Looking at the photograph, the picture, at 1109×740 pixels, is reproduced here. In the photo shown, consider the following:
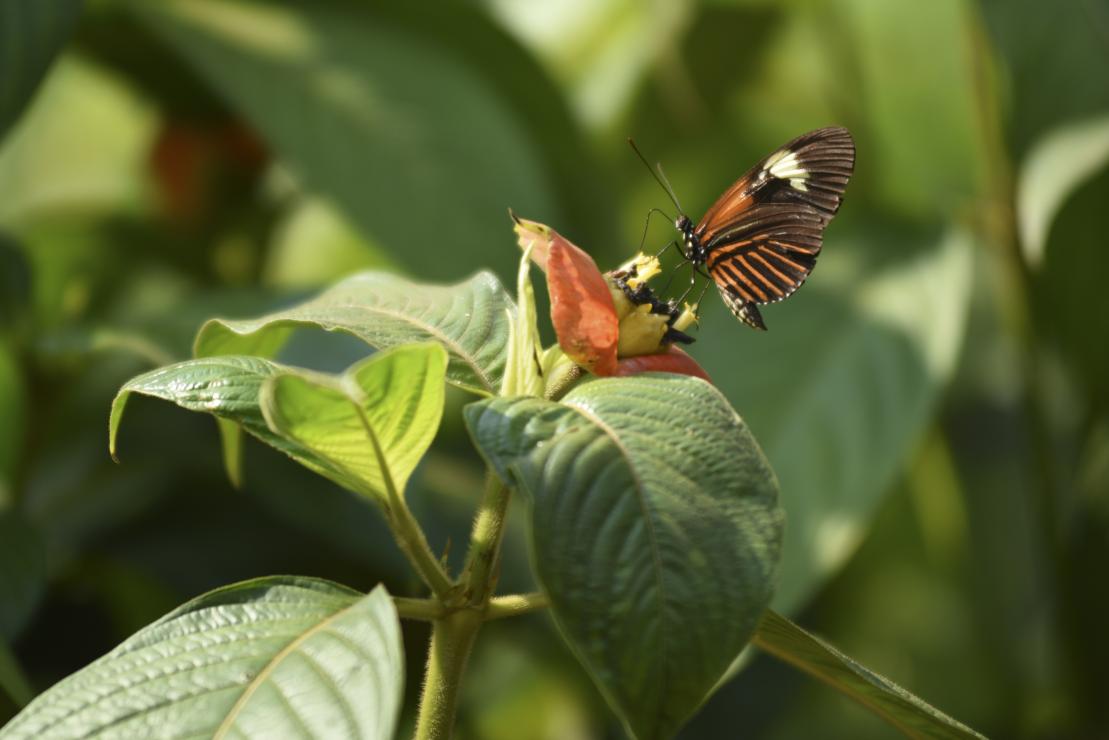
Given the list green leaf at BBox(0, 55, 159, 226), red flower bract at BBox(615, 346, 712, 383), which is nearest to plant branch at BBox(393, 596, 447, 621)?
red flower bract at BBox(615, 346, 712, 383)

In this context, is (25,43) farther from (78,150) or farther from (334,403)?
(78,150)

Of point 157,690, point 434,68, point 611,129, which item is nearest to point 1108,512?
point 611,129

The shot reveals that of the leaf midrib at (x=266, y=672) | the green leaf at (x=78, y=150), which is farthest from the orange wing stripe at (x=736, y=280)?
the green leaf at (x=78, y=150)

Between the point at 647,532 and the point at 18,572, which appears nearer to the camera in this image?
the point at 647,532

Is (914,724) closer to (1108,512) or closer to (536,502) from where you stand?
(536,502)

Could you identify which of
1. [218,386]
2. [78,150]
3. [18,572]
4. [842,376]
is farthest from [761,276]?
[78,150]

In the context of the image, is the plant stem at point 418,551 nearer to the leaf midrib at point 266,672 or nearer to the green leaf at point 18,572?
the leaf midrib at point 266,672

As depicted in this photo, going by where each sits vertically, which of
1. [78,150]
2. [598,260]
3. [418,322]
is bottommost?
[78,150]
